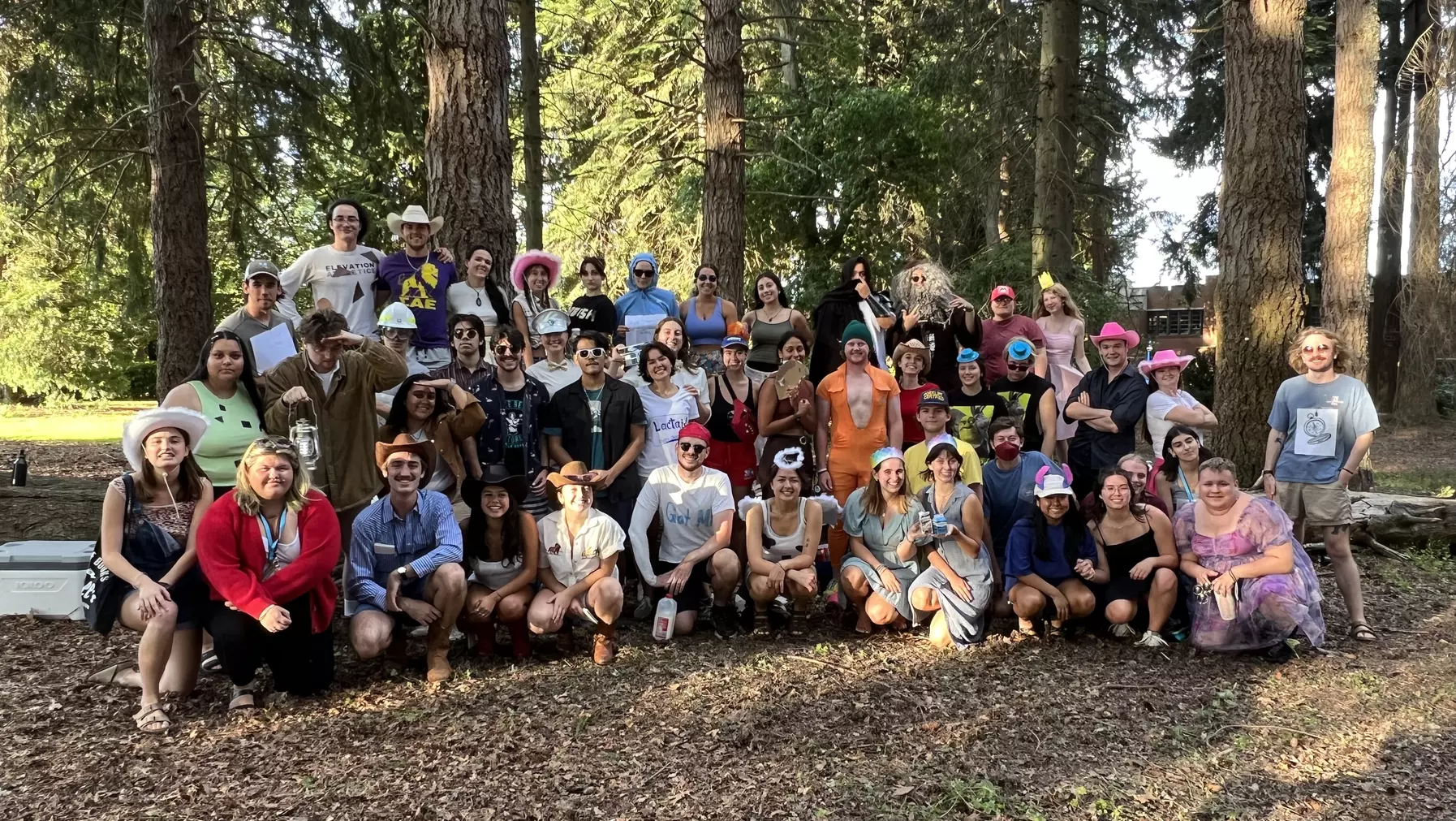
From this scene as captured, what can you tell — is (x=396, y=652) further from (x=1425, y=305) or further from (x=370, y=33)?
(x=1425, y=305)

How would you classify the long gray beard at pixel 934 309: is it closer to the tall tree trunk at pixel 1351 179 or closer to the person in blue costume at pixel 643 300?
the person in blue costume at pixel 643 300

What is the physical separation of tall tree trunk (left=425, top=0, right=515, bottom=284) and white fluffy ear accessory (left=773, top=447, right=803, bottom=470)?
2665mm

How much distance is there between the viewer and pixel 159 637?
13.9ft

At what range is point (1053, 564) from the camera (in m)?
5.40

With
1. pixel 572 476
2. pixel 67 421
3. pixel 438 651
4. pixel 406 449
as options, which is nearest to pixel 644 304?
pixel 572 476

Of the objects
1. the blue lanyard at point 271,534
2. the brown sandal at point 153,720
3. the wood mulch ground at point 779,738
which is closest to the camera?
the wood mulch ground at point 779,738

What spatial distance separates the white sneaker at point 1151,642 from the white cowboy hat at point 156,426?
4.81 m

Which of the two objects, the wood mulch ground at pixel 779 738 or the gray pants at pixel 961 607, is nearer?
the wood mulch ground at pixel 779 738

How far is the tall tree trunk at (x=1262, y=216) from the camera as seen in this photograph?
7.75m

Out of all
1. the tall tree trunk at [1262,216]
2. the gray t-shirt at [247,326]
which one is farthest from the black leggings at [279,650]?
the tall tree trunk at [1262,216]

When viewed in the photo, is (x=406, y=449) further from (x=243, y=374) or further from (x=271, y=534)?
(x=243, y=374)

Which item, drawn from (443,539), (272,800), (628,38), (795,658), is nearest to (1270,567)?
(795,658)

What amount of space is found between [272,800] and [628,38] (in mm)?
16431

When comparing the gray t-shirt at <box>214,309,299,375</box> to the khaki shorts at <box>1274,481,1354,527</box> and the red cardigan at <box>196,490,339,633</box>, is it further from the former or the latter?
the khaki shorts at <box>1274,481,1354,527</box>
